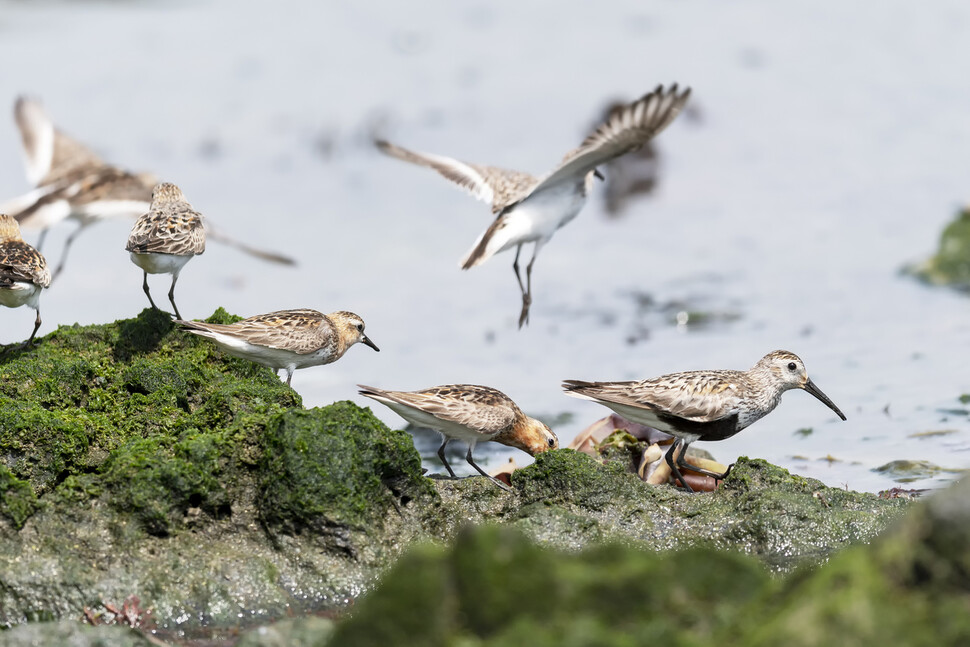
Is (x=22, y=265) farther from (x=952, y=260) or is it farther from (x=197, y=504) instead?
(x=952, y=260)

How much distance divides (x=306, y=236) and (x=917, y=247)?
7594 millimetres

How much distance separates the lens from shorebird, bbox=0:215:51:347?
929cm

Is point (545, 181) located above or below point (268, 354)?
above

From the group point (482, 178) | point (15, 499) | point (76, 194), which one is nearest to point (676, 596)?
point (15, 499)

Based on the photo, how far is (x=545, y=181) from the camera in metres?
12.2

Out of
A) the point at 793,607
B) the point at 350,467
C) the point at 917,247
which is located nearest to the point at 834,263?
the point at 917,247

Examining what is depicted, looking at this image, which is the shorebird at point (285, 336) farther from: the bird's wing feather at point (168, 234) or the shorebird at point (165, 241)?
the bird's wing feather at point (168, 234)

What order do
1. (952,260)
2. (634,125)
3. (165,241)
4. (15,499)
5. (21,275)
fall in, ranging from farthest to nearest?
(952,260)
(634,125)
(165,241)
(21,275)
(15,499)

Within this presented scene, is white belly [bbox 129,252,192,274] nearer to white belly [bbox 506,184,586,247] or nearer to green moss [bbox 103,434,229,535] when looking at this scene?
green moss [bbox 103,434,229,535]

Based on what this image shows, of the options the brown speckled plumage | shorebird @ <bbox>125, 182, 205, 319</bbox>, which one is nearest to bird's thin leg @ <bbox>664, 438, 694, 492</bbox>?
shorebird @ <bbox>125, 182, 205, 319</bbox>

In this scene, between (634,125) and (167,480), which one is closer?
(167,480)

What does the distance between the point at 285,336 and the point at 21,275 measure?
6.21 feet

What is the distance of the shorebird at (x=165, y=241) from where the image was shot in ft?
31.4

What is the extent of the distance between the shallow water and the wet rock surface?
2219 millimetres
